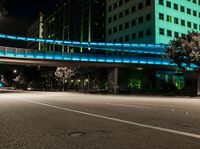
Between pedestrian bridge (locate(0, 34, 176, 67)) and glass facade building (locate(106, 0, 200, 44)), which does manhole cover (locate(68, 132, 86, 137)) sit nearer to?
pedestrian bridge (locate(0, 34, 176, 67))

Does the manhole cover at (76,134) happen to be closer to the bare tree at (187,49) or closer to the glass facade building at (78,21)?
the bare tree at (187,49)

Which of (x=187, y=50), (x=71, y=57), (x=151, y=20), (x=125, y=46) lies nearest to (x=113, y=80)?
(x=71, y=57)

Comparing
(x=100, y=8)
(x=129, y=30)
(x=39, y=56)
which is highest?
(x=100, y=8)

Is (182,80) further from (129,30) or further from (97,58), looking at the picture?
(97,58)

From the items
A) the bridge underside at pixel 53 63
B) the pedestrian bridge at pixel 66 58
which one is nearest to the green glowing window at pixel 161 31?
the pedestrian bridge at pixel 66 58

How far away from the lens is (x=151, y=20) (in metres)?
75.0

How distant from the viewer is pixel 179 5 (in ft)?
270

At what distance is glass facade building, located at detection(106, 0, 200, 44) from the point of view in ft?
246

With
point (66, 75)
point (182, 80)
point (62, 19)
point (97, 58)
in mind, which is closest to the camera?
point (97, 58)

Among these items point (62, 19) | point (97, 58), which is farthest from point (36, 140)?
point (62, 19)

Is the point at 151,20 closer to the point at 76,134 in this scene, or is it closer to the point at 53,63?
the point at 53,63

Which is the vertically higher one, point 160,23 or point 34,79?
point 160,23

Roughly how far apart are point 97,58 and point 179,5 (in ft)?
131

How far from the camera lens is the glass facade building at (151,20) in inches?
2958
